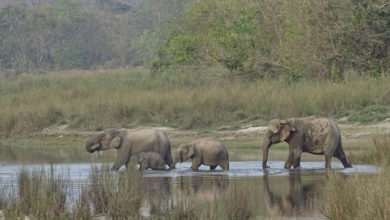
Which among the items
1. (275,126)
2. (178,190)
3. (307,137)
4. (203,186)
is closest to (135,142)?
(275,126)

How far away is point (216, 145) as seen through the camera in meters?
18.1

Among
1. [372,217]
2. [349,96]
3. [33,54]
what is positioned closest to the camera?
[372,217]

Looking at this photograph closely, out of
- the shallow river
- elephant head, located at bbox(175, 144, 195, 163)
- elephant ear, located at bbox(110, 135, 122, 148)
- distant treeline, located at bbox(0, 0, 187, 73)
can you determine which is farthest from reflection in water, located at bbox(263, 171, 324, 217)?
distant treeline, located at bbox(0, 0, 187, 73)

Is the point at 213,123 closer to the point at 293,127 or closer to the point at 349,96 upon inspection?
the point at 349,96

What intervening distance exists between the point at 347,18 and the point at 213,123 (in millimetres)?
6438

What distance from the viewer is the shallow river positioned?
39.3 ft

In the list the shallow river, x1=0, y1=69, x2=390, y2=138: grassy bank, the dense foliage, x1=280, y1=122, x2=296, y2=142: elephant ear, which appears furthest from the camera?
the dense foliage

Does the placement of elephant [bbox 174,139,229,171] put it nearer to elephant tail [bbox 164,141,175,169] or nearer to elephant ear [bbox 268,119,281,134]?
elephant tail [bbox 164,141,175,169]

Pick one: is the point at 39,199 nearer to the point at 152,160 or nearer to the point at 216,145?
the point at 152,160

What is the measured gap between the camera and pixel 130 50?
7744cm

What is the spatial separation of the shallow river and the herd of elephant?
0.26 meters

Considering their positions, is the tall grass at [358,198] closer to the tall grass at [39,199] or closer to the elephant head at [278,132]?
the tall grass at [39,199]

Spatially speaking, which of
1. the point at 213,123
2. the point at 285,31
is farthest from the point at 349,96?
the point at 285,31

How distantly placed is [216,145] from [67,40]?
2270 inches
